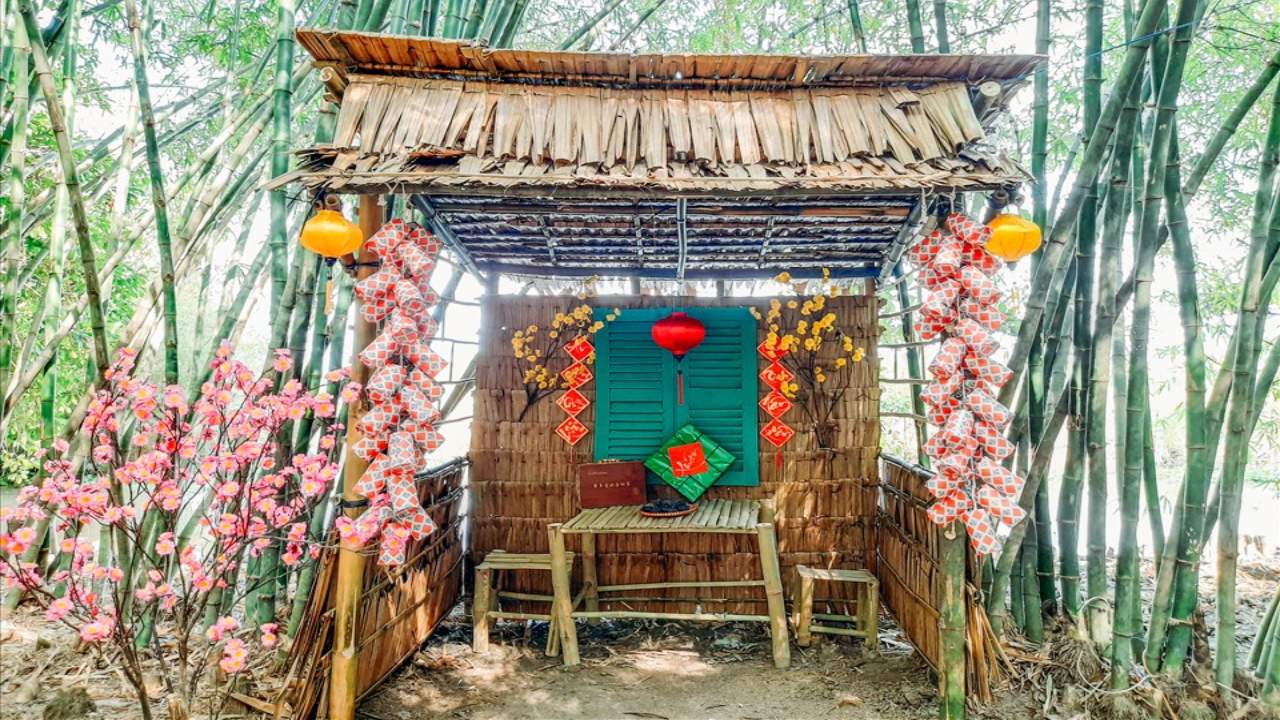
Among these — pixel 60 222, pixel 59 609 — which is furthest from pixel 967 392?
pixel 60 222

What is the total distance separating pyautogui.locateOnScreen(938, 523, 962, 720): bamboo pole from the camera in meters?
2.81

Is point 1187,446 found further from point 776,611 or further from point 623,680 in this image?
point 623,680

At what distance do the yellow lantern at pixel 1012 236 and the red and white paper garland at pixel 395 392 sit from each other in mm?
2494

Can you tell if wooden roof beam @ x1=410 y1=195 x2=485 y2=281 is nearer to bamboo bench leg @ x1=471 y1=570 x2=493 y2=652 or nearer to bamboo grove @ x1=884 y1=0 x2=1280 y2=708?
bamboo bench leg @ x1=471 y1=570 x2=493 y2=652

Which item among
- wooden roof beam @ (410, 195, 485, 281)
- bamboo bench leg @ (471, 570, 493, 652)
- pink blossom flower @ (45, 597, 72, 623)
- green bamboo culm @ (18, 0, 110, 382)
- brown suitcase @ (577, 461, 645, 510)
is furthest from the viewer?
brown suitcase @ (577, 461, 645, 510)

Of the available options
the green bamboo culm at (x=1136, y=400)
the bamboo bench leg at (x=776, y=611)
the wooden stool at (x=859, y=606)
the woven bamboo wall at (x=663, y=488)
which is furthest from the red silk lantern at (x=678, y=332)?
the green bamboo culm at (x=1136, y=400)

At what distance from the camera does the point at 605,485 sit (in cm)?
407

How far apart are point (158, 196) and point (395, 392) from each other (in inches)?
55.3

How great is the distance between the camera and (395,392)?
2.77m

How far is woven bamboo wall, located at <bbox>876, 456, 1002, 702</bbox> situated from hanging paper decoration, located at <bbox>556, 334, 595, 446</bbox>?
6.48 ft

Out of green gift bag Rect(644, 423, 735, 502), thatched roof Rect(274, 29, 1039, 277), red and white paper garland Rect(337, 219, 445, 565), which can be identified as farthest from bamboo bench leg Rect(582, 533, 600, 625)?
thatched roof Rect(274, 29, 1039, 277)

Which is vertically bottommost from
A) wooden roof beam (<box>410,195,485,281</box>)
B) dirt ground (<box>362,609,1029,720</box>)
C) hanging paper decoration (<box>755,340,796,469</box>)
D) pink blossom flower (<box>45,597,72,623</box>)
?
dirt ground (<box>362,609,1029,720</box>)

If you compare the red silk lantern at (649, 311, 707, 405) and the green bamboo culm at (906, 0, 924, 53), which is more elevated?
the green bamboo culm at (906, 0, 924, 53)

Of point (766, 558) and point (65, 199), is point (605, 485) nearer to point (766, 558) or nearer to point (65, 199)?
point (766, 558)
